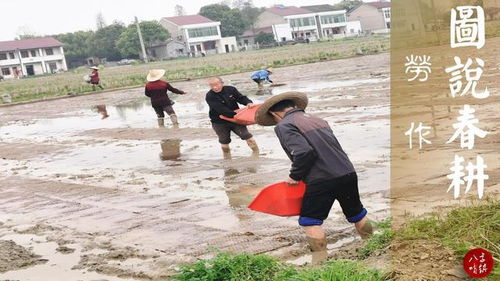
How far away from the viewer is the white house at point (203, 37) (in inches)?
3777

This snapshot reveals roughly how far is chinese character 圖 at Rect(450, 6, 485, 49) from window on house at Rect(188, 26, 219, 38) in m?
92.7

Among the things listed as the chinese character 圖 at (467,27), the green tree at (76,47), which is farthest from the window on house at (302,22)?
the chinese character 圖 at (467,27)

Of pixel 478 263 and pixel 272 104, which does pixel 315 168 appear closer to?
pixel 272 104

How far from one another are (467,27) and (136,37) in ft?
279

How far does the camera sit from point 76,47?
9969 cm

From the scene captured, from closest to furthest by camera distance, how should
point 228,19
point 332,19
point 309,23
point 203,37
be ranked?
point 203,37 → point 228,19 → point 332,19 → point 309,23

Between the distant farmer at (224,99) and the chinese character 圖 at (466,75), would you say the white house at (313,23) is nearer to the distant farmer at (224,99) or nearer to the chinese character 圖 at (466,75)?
the distant farmer at (224,99)

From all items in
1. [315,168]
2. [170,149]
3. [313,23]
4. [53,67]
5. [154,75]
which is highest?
[313,23]

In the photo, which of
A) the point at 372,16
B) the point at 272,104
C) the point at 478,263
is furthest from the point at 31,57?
the point at 478,263

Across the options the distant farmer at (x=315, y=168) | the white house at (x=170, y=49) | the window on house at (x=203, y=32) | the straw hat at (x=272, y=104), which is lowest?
the distant farmer at (x=315, y=168)

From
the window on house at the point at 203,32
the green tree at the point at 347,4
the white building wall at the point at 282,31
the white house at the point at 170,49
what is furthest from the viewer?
the green tree at the point at 347,4

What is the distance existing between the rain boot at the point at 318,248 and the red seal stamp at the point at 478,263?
1.70 metres

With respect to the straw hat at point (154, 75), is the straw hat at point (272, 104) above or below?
below

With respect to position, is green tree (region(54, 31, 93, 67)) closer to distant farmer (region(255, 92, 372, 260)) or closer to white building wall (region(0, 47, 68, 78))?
white building wall (region(0, 47, 68, 78))
